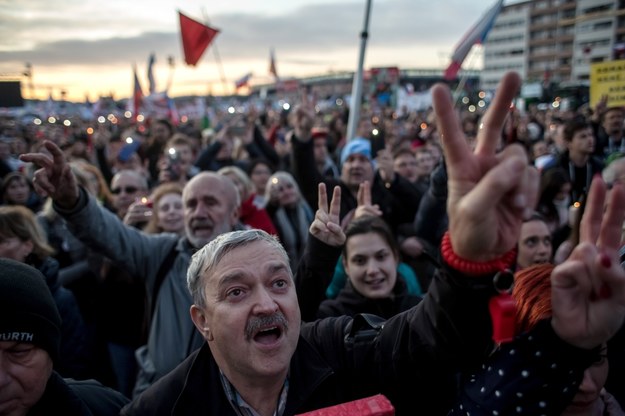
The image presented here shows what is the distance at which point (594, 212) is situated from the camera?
3.98 ft

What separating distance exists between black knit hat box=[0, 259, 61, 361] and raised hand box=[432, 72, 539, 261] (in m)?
1.33

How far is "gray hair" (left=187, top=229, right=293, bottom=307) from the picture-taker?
1.72 meters

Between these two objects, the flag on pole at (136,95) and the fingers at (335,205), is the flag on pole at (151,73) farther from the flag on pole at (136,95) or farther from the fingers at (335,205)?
the fingers at (335,205)

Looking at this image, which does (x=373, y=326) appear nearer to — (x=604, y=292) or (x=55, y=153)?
(x=604, y=292)

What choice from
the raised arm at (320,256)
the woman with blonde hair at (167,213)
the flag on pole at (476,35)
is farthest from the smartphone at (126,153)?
the flag on pole at (476,35)

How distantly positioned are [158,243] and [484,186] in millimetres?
2312

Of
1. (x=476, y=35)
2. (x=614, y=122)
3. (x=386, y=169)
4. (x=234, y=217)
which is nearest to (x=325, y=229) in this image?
(x=234, y=217)

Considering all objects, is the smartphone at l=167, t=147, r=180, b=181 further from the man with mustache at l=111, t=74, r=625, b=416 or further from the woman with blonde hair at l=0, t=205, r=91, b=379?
the man with mustache at l=111, t=74, r=625, b=416

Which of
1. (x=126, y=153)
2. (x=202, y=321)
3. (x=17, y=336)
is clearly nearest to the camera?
(x=17, y=336)

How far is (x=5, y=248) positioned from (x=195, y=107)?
16442 mm

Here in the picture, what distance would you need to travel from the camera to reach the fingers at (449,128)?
1.11 metres

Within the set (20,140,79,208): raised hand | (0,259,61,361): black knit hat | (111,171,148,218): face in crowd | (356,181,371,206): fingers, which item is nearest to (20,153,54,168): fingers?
(20,140,79,208): raised hand

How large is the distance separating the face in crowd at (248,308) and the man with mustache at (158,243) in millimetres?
1031

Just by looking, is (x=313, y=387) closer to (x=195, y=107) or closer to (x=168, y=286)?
(x=168, y=286)
